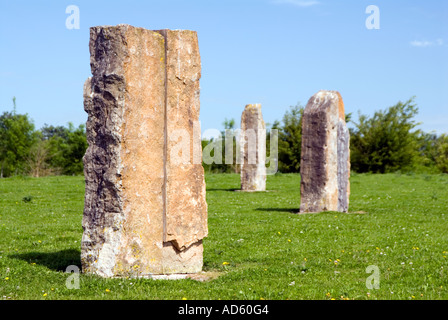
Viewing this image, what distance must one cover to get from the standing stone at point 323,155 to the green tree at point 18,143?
36592mm

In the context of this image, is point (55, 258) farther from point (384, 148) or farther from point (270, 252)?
point (384, 148)

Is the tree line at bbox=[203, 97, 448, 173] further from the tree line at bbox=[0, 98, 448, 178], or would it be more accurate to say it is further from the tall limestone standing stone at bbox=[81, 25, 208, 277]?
the tall limestone standing stone at bbox=[81, 25, 208, 277]

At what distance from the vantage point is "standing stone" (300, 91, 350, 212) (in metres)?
16.8

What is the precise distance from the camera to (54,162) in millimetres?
54531

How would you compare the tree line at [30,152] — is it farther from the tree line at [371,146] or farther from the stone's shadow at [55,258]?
the stone's shadow at [55,258]

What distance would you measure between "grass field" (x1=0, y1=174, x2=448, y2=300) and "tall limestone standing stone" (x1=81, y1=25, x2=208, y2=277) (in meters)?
0.60

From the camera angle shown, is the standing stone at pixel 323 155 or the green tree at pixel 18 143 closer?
the standing stone at pixel 323 155

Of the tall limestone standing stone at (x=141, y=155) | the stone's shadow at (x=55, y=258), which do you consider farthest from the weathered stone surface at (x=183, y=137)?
the stone's shadow at (x=55, y=258)

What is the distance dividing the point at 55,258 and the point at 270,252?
424 cm

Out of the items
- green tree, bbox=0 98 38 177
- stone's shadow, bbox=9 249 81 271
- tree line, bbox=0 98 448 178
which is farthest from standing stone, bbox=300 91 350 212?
green tree, bbox=0 98 38 177

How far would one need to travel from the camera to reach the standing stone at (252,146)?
26188 mm

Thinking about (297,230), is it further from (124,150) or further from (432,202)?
(432,202)

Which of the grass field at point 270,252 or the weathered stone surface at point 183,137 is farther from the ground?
the weathered stone surface at point 183,137
